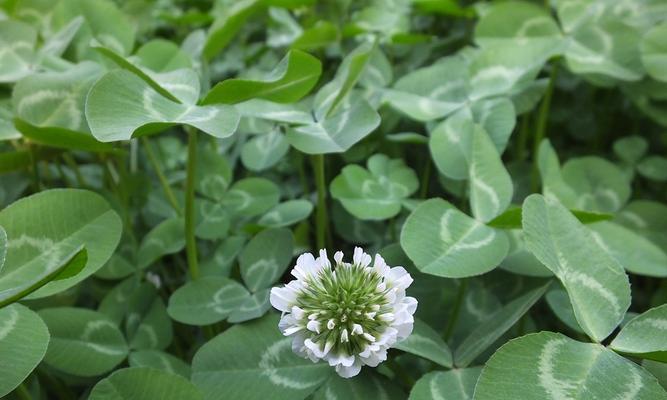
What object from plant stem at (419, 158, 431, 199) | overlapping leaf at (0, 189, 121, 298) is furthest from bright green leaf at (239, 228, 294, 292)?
plant stem at (419, 158, 431, 199)

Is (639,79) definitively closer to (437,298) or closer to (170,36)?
(437,298)

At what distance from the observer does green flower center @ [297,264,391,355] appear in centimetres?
52

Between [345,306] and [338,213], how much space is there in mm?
406

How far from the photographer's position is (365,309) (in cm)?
53

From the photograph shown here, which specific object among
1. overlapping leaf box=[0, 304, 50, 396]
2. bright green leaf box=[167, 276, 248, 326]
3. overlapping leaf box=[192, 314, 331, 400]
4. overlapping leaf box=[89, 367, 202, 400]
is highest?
overlapping leaf box=[0, 304, 50, 396]

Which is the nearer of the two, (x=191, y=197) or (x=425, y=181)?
(x=191, y=197)

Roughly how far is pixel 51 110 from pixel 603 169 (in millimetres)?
758

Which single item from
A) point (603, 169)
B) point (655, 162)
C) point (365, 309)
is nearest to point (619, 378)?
point (365, 309)

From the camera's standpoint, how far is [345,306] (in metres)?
0.54

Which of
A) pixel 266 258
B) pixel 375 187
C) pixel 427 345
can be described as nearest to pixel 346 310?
pixel 427 345

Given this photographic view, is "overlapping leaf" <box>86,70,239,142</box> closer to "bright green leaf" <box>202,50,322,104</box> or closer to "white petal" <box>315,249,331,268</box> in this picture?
"bright green leaf" <box>202,50,322,104</box>

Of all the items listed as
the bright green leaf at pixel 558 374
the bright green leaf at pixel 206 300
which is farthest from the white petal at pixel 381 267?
the bright green leaf at pixel 206 300

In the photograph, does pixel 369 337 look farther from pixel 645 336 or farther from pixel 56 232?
pixel 56 232

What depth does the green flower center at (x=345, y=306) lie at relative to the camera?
0.52 metres
